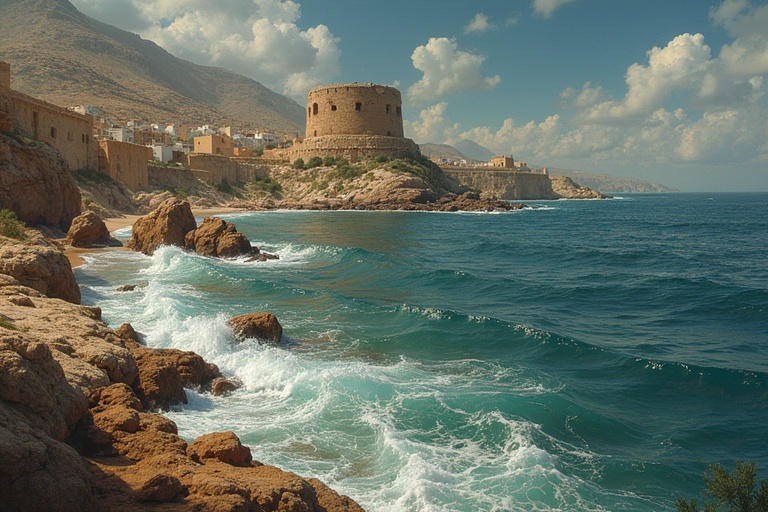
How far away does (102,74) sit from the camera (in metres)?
100

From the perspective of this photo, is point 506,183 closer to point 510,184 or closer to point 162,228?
point 510,184

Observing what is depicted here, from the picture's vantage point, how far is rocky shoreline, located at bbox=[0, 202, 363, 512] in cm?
391

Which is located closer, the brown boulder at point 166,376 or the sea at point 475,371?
the sea at point 475,371

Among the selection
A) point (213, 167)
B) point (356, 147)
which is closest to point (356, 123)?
point (356, 147)

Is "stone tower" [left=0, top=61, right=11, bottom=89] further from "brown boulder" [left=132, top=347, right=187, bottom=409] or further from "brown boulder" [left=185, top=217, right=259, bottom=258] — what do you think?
"brown boulder" [left=132, top=347, right=187, bottom=409]

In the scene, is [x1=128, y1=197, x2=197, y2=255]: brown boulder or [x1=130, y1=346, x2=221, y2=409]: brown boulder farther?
[x1=128, y1=197, x2=197, y2=255]: brown boulder

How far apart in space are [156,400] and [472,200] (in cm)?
5174

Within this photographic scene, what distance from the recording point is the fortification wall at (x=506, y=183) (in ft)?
245

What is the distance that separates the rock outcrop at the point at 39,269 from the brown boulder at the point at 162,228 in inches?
419

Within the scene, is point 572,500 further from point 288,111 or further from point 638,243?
point 288,111

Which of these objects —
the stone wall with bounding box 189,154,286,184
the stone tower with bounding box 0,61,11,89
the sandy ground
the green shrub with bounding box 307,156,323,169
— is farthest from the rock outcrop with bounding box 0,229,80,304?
the green shrub with bounding box 307,156,323,169

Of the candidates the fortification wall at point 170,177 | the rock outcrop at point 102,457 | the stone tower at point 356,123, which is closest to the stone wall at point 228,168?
the fortification wall at point 170,177

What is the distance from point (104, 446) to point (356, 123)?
2229 inches

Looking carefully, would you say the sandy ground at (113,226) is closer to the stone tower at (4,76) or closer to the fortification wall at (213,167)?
the fortification wall at (213,167)
